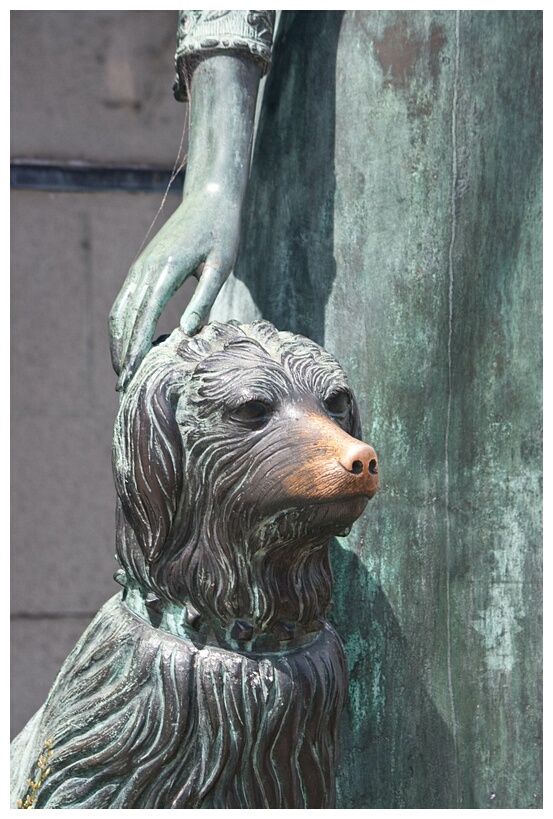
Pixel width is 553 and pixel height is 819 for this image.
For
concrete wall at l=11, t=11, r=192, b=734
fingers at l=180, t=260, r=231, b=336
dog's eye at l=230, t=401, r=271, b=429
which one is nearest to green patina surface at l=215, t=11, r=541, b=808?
fingers at l=180, t=260, r=231, b=336

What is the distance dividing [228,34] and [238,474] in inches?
26.4

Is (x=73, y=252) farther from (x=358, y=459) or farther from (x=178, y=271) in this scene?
(x=358, y=459)

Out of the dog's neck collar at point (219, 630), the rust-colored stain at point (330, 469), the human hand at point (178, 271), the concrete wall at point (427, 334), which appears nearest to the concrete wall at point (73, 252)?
the concrete wall at point (427, 334)

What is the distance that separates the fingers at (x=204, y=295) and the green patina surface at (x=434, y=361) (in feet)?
0.71

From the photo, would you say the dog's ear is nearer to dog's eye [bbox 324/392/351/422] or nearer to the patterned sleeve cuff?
dog's eye [bbox 324/392/351/422]

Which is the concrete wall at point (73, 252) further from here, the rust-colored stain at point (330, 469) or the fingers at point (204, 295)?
the rust-colored stain at point (330, 469)

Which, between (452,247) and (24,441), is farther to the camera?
(24,441)

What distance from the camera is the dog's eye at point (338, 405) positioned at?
1.77 metres

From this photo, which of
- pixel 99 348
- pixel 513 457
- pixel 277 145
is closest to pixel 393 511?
pixel 513 457

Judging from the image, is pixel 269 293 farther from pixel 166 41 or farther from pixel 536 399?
pixel 166 41

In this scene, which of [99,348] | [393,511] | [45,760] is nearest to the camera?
[45,760]

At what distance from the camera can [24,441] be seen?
377 centimetres

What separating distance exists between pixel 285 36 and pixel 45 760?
3.64 ft
